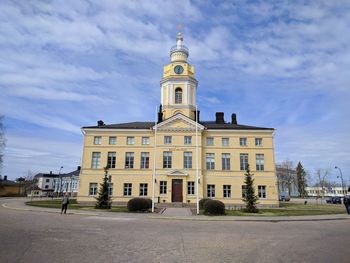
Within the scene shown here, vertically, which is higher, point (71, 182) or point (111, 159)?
point (111, 159)

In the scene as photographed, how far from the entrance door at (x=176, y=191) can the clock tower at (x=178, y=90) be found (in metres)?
10.0

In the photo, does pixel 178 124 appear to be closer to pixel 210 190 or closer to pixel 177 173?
pixel 177 173

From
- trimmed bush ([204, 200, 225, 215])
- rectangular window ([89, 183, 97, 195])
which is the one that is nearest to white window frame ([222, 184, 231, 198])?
trimmed bush ([204, 200, 225, 215])

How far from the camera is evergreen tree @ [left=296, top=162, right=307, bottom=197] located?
10825cm

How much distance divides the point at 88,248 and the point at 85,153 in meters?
32.4

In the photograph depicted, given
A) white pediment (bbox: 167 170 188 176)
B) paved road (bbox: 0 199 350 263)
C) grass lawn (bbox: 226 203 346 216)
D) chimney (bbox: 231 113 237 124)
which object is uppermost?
chimney (bbox: 231 113 237 124)

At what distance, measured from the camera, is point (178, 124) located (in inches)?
1569

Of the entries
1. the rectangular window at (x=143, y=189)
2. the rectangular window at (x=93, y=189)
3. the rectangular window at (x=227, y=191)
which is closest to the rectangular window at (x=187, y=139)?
the rectangular window at (x=227, y=191)

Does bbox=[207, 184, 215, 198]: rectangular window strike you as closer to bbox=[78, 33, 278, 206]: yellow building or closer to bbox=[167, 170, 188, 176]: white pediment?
bbox=[78, 33, 278, 206]: yellow building

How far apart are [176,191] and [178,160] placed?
417 centimetres

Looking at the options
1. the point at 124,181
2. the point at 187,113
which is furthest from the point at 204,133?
the point at 124,181

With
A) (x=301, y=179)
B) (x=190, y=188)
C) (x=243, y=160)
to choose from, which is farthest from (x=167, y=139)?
(x=301, y=179)

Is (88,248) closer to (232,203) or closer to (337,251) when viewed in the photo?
(337,251)

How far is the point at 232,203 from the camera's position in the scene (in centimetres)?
3809
